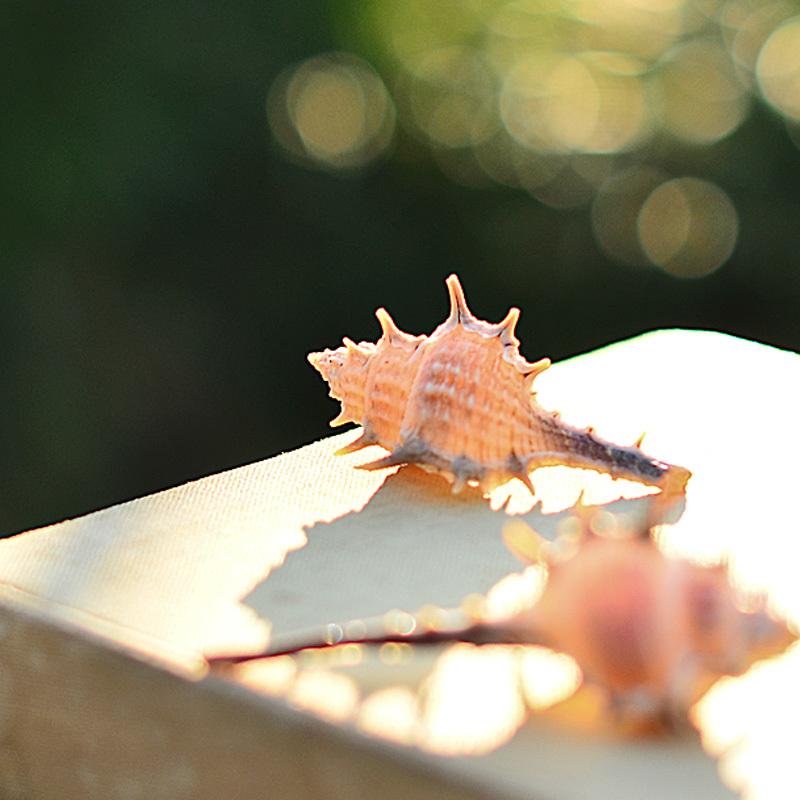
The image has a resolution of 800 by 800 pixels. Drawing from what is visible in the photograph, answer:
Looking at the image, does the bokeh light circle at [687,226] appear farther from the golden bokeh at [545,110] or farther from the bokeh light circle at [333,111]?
the bokeh light circle at [333,111]

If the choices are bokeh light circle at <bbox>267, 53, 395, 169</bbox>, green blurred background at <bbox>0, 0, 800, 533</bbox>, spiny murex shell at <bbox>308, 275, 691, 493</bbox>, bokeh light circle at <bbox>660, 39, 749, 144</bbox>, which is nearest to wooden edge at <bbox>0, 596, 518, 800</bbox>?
spiny murex shell at <bbox>308, 275, 691, 493</bbox>

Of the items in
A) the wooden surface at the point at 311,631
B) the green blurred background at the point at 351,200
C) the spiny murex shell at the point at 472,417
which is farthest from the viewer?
the green blurred background at the point at 351,200

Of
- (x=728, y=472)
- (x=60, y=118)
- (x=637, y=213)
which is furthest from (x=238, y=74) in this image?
(x=728, y=472)

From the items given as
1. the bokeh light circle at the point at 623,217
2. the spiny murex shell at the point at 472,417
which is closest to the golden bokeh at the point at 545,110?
the bokeh light circle at the point at 623,217

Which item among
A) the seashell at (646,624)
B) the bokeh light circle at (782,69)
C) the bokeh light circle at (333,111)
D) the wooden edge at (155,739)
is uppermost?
the bokeh light circle at (782,69)

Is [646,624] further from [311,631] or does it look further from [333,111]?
[333,111]

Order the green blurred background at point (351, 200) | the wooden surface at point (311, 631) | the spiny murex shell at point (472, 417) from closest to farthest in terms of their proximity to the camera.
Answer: the wooden surface at point (311, 631)
the spiny murex shell at point (472, 417)
the green blurred background at point (351, 200)

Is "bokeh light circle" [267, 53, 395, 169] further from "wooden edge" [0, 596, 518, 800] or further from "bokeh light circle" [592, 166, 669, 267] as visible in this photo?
"wooden edge" [0, 596, 518, 800]
